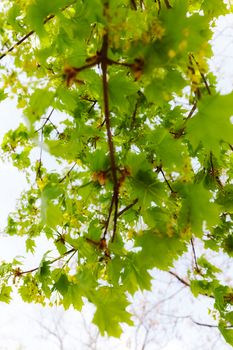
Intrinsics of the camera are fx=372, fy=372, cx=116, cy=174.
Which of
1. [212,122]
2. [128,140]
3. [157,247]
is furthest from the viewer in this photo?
[128,140]

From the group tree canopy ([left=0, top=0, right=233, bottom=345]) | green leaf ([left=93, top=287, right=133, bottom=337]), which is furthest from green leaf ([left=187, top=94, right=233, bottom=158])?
green leaf ([left=93, top=287, right=133, bottom=337])

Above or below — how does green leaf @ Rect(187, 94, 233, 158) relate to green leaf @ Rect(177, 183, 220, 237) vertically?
above

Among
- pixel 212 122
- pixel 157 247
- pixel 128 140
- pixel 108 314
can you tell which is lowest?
pixel 108 314

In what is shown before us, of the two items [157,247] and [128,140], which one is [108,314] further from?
[128,140]

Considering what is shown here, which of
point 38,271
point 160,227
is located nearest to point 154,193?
point 160,227

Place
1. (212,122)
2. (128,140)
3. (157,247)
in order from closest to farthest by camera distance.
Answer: (212,122) < (157,247) < (128,140)

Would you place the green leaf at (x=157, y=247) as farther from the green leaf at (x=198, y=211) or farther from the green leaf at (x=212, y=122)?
the green leaf at (x=212, y=122)

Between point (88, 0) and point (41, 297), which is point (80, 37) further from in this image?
point (41, 297)

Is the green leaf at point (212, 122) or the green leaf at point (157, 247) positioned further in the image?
the green leaf at point (157, 247)

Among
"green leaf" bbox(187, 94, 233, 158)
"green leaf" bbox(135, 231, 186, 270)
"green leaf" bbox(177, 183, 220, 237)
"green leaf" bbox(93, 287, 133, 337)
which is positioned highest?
"green leaf" bbox(187, 94, 233, 158)

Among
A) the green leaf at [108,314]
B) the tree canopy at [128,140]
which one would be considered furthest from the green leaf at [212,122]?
the green leaf at [108,314]

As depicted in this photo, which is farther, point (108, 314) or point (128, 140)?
point (128, 140)

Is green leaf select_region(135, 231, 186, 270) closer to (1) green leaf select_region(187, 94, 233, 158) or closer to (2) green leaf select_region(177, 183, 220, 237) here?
(2) green leaf select_region(177, 183, 220, 237)

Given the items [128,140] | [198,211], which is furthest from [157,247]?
[128,140]
